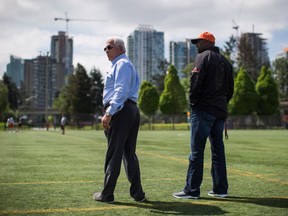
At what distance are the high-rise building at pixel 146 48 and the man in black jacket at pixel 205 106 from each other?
11069 centimetres

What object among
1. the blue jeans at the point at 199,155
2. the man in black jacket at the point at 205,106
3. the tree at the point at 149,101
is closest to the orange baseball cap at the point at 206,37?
the man in black jacket at the point at 205,106

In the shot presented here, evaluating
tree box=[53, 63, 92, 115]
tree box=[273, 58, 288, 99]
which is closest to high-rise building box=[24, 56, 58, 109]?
tree box=[53, 63, 92, 115]

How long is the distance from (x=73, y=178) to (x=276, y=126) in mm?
57054

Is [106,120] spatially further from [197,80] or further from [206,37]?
[206,37]

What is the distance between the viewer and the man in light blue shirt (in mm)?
4785

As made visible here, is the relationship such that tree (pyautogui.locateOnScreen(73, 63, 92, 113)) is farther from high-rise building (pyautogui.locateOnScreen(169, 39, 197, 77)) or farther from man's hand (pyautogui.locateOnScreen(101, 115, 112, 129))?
man's hand (pyautogui.locateOnScreen(101, 115, 112, 129))

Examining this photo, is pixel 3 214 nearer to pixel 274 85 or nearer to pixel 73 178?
pixel 73 178

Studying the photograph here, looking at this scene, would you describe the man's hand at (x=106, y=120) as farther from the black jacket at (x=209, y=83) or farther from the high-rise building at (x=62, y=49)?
the high-rise building at (x=62, y=49)

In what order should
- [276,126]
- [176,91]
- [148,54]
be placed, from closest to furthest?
[276,126] < [176,91] < [148,54]

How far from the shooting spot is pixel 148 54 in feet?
417

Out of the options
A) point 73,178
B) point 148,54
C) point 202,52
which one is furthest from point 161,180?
point 148,54

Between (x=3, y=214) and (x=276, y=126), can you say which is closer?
(x=3, y=214)

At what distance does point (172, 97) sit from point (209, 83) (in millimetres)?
58511

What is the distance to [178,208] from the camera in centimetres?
455
